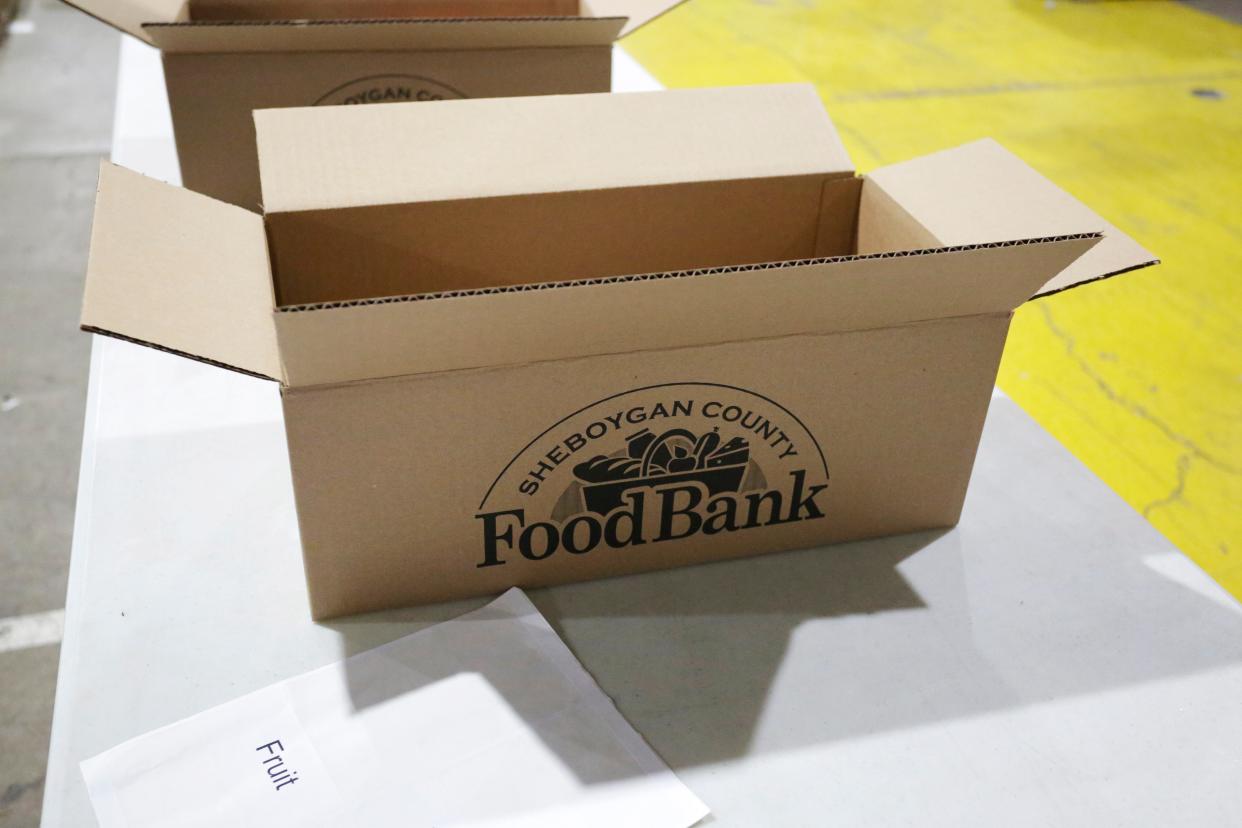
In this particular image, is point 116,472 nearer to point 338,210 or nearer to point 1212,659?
point 338,210

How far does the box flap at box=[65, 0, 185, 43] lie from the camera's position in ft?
3.61

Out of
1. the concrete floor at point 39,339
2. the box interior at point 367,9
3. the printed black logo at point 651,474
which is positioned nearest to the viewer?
the printed black logo at point 651,474

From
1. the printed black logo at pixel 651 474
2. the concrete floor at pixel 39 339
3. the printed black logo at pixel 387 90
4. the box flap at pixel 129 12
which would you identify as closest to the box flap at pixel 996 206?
the printed black logo at pixel 651 474

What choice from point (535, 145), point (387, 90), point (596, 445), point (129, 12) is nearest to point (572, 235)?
point (535, 145)

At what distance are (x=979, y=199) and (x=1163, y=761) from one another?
448 mm

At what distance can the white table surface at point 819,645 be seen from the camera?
64 centimetres

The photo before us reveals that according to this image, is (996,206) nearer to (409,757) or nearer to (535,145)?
(535,145)

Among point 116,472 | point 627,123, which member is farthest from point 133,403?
point 627,123

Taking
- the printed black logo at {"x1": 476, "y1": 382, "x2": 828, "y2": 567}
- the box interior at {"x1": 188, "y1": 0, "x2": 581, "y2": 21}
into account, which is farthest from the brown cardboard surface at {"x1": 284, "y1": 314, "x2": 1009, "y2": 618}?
the box interior at {"x1": 188, "y1": 0, "x2": 581, "y2": 21}

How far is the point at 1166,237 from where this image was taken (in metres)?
1.71

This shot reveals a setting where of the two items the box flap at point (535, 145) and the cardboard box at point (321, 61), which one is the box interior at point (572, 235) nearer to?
the box flap at point (535, 145)

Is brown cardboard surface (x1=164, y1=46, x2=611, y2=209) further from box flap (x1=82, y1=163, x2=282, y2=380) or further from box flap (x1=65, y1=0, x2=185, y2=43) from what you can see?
box flap (x1=82, y1=163, x2=282, y2=380)

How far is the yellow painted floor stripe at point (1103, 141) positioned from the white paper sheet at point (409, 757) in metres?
0.74

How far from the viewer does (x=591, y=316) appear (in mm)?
638
